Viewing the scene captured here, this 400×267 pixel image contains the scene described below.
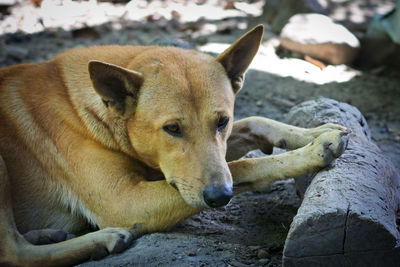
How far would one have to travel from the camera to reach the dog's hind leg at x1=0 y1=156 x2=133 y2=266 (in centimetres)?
309

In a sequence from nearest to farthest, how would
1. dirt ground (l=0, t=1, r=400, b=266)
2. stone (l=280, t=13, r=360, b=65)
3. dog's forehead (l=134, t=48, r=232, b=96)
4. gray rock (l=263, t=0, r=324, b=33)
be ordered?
dirt ground (l=0, t=1, r=400, b=266), dog's forehead (l=134, t=48, r=232, b=96), stone (l=280, t=13, r=360, b=65), gray rock (l=263, t=0, r=324, b=33)

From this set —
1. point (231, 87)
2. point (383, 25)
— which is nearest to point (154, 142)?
point (231, 87)

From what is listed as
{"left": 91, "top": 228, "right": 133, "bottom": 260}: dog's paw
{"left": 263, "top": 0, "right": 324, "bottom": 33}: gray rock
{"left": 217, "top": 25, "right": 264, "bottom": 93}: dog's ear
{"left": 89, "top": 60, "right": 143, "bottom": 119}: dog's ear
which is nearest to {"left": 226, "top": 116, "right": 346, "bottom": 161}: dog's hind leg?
{"left": 217, "top": 25, "right": 264, "bottom": 93}: dog's ear

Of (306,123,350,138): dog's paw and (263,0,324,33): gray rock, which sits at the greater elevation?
(306,123,350,138): dog's paw

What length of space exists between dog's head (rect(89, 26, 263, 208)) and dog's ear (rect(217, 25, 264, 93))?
0.5 inches

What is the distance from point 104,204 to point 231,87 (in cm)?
127

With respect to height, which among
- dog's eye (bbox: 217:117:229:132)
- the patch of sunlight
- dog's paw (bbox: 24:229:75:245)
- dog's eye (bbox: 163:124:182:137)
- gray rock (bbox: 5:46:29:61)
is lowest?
the patch of sunlight

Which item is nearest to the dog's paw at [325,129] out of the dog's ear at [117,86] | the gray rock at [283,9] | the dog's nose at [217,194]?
the dog's nose at [217,194]

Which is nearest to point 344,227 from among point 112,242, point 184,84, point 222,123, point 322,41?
point 222,123

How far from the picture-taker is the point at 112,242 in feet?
10.2

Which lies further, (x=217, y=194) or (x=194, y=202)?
(x=194, y=202)

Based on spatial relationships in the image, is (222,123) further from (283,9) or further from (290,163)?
(283,9)

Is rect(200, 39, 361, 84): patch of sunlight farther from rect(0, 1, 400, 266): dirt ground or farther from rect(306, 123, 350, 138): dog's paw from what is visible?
rect(306, 123, 350, 138): dog's paw

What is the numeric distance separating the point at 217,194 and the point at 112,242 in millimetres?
823
